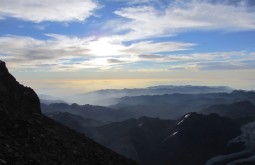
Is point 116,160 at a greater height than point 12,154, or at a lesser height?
lesser

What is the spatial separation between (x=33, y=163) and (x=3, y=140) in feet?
10.6

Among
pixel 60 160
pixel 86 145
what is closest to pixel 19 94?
pixel 86 145

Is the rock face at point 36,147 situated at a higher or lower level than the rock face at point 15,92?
lower

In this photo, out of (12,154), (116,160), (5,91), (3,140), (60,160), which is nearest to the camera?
(12,154)

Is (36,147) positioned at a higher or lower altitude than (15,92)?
lower

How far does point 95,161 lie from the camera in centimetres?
3603

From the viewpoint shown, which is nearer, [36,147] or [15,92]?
[36,147]

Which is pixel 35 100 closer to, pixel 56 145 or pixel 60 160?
pixel 56 145

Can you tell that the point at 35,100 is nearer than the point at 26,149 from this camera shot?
No

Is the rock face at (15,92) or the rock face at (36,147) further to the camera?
the rock face at (15,92)

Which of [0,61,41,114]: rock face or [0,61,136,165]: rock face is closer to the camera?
[0,61,136,165]: rock face

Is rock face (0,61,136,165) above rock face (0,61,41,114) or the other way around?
the other way around

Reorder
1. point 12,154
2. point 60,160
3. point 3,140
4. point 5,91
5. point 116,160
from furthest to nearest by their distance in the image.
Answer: point 5,91
point 116,160
point 60,160
point 3,140
point 12,154

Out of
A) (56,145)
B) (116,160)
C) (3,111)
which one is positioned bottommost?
(116,160)
